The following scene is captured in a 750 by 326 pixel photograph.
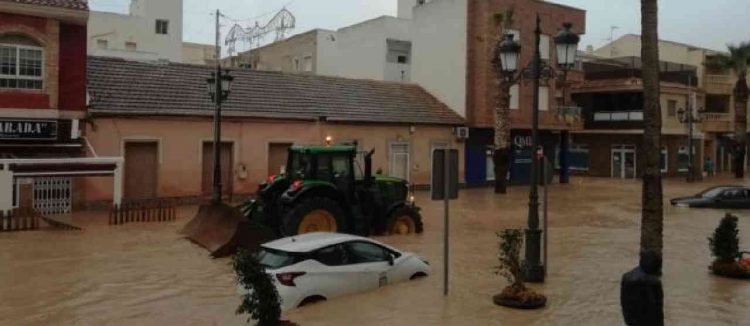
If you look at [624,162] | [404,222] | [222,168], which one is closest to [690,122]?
[624,162]

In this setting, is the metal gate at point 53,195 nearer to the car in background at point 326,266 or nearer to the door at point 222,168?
the door at point 222,168

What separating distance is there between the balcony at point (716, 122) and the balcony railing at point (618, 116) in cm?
864

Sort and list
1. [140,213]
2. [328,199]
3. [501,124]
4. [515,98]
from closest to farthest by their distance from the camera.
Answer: [328,199], [140,213], [501,124], [515,98]

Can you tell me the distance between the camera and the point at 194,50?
225 feet

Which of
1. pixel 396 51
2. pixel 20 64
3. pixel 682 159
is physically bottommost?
pixel 682 159

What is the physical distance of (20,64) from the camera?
2202cm

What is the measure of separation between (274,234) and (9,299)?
5.88 metres

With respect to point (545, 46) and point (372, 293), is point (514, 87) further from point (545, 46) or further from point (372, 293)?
point (372, 293)

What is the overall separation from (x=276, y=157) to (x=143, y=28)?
87.1 ft

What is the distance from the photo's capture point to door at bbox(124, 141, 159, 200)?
25.4m

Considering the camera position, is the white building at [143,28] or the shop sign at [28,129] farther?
the white building at [143,28]

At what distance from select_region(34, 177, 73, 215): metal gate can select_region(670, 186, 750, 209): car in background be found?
2288cm

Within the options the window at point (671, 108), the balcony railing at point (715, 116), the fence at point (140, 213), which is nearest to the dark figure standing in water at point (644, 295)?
the fence at point (140, 213)

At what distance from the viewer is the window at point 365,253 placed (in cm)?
1105
